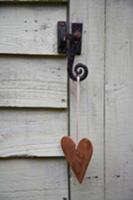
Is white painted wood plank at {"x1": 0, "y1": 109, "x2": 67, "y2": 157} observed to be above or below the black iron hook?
below

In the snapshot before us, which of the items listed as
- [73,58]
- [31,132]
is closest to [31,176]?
[31,132]

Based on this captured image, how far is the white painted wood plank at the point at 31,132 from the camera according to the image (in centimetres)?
104

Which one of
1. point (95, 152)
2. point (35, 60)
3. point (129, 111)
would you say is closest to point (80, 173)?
→ point (95, 152)

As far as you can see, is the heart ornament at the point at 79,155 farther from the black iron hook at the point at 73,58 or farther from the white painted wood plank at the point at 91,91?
the black iron hook at the point at 73,58

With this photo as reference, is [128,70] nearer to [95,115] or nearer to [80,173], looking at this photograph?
[95,115]

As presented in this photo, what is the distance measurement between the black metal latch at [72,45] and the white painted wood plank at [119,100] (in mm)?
85

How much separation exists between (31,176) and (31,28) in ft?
1.39

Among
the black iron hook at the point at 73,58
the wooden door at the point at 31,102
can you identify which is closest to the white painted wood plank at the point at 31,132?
the wooden door at the point at 31,102

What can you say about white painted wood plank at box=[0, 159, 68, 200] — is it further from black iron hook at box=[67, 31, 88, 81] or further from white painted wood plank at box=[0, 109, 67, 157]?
black iron hook at box=[67, 31, 88, 81]

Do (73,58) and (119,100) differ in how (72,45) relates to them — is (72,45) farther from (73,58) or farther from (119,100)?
(119,100)

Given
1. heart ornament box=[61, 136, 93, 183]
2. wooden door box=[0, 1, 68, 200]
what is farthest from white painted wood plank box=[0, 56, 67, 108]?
heart ornament box=[61, 136, 93, 183]

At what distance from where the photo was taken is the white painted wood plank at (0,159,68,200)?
105 centimetres

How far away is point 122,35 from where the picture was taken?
1035mm

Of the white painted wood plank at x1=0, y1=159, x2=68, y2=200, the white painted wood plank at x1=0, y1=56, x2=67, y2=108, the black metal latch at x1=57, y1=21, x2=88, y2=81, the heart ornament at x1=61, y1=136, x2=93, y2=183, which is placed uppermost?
the black metal latch at x1=57, y1=21, x2=88, y2=81
